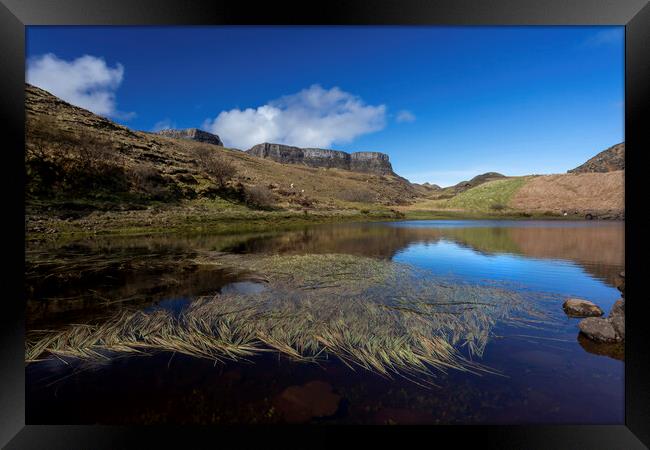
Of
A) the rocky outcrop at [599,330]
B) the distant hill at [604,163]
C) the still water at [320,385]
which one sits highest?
the distant hill at [604,163]

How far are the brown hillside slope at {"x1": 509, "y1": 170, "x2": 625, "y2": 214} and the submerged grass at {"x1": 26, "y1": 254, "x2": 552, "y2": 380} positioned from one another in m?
67.5

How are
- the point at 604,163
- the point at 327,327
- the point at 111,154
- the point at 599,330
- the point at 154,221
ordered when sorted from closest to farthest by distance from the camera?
the point at 599,330
the point at 327,327
the point at 154,221
the point at 111,154
the point at 604,163

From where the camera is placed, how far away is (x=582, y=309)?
6.80 metres

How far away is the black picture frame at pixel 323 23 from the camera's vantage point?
298 cm

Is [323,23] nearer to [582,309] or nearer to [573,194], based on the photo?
[582,309]

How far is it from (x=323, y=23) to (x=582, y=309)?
30.8 ft

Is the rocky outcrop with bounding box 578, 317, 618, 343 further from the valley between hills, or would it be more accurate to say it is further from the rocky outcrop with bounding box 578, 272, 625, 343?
the valley between hills

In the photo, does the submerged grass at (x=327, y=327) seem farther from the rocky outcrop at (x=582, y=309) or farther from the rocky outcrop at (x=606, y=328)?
the rocky outcrop at (x=606, y=328)

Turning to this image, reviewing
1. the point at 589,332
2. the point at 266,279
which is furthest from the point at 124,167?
the point at 589,332

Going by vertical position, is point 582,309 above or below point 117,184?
below

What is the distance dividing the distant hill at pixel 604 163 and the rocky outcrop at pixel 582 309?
79.9 metres

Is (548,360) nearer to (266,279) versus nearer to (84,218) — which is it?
(266,279)

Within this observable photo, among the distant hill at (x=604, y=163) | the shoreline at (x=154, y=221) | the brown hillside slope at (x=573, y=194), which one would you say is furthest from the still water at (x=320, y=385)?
the distant hill at (x=604, y=163)

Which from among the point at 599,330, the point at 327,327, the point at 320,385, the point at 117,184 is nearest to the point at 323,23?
the point at 320,385
